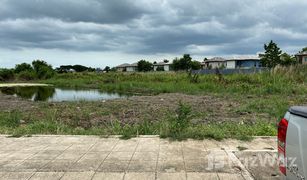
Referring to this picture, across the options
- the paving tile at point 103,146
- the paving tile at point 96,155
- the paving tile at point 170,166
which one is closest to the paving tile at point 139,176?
the paving tile at point 170,166

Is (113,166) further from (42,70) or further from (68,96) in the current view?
(42,70)

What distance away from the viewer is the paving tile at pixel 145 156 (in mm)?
4184

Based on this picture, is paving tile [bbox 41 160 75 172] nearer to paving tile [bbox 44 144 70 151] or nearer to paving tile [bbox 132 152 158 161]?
paving tile [bbox 44 144 70 151]

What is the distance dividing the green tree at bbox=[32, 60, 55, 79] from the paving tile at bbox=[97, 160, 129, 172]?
56309 mm

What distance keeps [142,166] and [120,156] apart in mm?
595

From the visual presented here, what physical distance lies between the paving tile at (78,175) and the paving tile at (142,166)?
1.89 ft

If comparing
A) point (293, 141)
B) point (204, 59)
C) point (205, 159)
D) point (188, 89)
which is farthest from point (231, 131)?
point (204, 59)

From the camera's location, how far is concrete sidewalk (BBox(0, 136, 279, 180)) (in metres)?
3.60

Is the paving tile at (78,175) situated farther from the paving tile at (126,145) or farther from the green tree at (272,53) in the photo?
the green tree at (272,53)

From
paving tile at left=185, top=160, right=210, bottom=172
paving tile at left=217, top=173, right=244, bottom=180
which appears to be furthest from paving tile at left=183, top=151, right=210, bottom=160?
paving tile at left=217, top=173, right=244, bottom=180

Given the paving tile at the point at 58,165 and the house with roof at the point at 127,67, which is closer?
the paving tile at the point at 58,165

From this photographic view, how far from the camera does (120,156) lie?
432cm

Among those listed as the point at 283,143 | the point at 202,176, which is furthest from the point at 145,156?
the point at 283,143

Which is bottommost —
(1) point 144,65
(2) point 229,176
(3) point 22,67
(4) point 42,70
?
(2) point 229,176
